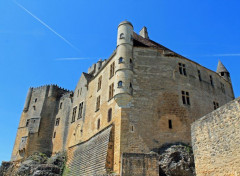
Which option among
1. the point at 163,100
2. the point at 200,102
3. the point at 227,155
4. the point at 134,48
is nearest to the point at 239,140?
the point at 227,155

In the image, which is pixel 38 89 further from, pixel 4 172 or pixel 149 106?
pixel 149 106

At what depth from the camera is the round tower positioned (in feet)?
62.5

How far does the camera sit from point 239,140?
1063cm

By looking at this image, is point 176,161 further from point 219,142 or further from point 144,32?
point 144,32

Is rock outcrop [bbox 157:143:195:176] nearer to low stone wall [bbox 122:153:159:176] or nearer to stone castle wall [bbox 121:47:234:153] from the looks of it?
stone castle wall [bbox 121:47:234:153]

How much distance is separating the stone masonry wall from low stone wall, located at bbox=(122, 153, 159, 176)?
10.2ft

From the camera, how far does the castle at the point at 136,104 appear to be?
17.8 meters

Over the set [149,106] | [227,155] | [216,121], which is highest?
[149,106]

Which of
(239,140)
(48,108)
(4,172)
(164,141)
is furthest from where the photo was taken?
(48,108)

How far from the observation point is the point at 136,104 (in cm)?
1902

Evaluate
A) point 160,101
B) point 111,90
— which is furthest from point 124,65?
point 160,101

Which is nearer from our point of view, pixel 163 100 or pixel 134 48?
pixel 163 100

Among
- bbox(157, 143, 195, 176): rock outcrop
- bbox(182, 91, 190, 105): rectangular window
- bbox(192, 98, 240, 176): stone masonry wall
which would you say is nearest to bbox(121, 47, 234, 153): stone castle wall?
bbox(182, 91, 190, 105): rectangular window

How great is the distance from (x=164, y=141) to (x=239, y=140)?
793 centimetres
